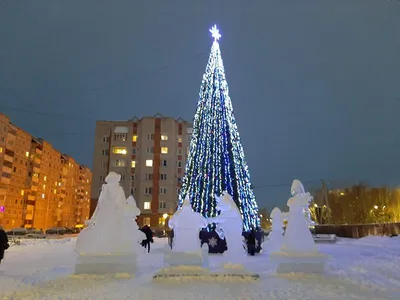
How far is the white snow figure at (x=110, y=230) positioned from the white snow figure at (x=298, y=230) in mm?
5213

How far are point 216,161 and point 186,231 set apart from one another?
26.2 ft

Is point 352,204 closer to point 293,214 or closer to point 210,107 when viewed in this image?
point 210,107

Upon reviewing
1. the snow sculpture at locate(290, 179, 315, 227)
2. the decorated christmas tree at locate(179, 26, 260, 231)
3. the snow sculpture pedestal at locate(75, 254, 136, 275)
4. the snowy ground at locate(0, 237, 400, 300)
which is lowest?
the snowy ground at locate(0, 237, 400, 300)

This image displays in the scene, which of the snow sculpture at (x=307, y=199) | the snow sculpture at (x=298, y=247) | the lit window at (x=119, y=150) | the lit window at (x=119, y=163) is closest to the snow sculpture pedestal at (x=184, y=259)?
the snow sculpture at (x=298, y=247)

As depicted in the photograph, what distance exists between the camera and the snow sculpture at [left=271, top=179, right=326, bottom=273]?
38.7 ft

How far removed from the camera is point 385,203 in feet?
199

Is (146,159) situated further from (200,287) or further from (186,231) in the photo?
(200,287)

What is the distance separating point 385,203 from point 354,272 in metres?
55.5

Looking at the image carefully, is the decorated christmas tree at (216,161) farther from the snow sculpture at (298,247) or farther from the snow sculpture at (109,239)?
the snow sculpture at (109,239)

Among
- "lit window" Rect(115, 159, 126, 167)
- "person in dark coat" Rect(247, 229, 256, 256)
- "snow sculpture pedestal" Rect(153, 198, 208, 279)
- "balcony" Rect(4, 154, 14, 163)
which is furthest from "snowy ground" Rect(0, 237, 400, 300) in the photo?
"balcony" Rect(4, 154, 14, 163)

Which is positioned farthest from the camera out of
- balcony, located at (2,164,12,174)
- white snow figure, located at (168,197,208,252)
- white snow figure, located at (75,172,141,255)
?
balcony, located at (2,164,12,174)

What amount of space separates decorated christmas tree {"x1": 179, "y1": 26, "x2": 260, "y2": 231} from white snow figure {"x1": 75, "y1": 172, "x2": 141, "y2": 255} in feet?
23.9

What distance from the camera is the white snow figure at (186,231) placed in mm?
12102

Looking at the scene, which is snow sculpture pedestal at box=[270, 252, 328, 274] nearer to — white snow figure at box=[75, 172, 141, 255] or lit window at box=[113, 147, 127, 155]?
white snow figure at box=[75, 172, 141, 255]
